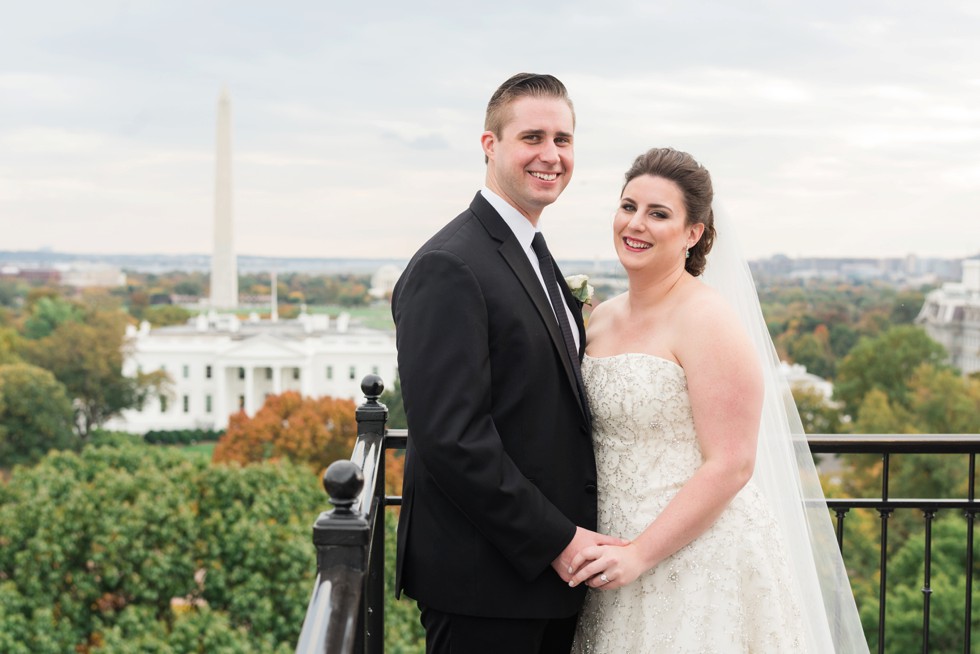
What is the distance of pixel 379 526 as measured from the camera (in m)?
2.99

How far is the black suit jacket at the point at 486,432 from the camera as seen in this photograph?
211cm

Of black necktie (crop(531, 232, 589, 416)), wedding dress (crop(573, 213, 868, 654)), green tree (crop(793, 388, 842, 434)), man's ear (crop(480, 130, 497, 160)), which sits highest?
man's ear (crop(480, 130, 497, 160))

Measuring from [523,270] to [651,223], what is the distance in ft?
1.20

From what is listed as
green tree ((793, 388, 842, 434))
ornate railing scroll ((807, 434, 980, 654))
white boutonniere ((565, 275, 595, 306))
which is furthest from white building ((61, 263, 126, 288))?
white boutonniere ((565, 275, 595, 306))

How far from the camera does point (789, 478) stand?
2.81m

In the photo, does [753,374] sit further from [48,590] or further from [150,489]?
[150,489]

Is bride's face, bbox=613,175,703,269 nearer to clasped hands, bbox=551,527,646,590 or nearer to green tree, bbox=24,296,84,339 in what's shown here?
clasped hands, bbox=551,527,646,590

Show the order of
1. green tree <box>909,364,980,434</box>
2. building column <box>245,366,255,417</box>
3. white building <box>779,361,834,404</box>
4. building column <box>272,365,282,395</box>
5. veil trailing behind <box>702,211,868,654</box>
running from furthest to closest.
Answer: building column <box>272,365,282,395</box>
building column <box>245,366,255,417</box>
white building <box>779,361,834,404</box>
green tree <box>909,364,980,434</box>
veil trailing behind <box>702,211,868,654</box>

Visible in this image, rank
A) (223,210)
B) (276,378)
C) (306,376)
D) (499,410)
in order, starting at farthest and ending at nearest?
(223,210) → (276,378) → (306,376) → (499,410)

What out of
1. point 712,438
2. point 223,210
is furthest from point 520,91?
point 223,210

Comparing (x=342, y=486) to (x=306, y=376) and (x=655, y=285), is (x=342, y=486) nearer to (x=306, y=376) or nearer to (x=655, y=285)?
(x=655, y=285)

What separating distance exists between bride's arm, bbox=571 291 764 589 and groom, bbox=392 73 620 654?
0.10 m

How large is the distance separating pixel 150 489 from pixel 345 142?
176 ft

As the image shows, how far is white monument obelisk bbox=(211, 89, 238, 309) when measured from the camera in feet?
203
